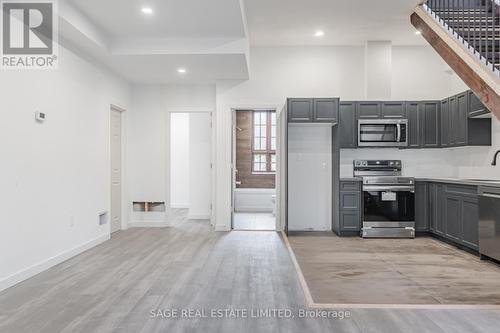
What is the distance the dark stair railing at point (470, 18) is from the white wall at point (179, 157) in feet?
21.3

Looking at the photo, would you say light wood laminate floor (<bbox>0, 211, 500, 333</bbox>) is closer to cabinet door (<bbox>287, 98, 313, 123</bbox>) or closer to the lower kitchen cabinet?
the lower kitchen cabinet

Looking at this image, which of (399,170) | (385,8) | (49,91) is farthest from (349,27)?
(49,91)

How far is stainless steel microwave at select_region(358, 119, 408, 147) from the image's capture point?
555 centimetres

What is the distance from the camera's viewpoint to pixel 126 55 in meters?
4.68

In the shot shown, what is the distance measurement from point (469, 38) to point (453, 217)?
2.35m

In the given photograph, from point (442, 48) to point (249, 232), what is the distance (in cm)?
390

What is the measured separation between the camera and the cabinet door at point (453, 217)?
180 inches

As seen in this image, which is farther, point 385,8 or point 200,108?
point 200,108

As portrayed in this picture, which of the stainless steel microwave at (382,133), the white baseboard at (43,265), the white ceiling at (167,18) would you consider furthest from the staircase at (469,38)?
the white baseboard at (43,265)

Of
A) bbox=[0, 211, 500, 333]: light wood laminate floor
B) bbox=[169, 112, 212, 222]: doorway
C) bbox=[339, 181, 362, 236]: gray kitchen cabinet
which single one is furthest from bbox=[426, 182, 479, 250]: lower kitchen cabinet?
bbox=[169, 112, 212, 222]: doorway

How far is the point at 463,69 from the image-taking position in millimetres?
3891

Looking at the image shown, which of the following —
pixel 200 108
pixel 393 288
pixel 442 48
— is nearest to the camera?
pixel 393 288

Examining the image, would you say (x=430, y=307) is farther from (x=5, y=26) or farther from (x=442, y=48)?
(x=5, y=26)

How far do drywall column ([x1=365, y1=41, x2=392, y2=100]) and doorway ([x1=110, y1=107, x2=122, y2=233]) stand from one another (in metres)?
4.32
